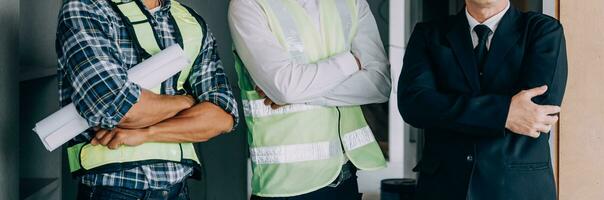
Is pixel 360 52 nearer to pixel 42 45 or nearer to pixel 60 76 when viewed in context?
pixel 60 76

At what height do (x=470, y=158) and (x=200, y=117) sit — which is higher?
(x=200, y=117)

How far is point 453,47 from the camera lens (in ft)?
7.08

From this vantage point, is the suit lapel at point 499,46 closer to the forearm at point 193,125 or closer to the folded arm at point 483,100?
the folded arm at point 483,100

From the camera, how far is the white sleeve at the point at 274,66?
A: 2.23 metres

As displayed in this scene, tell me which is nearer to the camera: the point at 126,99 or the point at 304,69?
the point at 126,99

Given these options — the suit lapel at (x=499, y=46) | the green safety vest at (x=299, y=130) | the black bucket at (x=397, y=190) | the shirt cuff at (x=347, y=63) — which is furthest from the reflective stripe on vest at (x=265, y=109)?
the black bucket at (x=397, y=190)

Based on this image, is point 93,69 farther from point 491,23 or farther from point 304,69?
point 491,23

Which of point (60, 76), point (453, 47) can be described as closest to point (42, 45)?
point (60, 76)

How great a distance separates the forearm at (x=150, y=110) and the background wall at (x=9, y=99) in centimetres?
54

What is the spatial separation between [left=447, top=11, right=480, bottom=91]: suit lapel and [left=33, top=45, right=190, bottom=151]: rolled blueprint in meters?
0.68

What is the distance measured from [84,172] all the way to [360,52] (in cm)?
84

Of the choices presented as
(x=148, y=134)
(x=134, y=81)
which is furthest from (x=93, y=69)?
(x=148, y=134)

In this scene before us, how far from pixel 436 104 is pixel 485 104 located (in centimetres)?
12

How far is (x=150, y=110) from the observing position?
198cm
